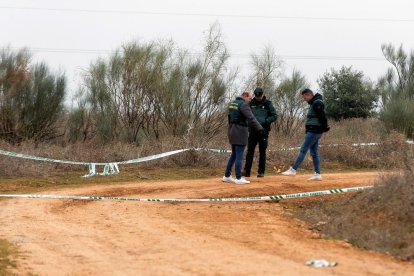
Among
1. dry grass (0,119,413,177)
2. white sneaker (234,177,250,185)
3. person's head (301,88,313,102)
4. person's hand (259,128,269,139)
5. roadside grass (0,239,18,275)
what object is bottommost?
roadside grass (0,239,18,275)

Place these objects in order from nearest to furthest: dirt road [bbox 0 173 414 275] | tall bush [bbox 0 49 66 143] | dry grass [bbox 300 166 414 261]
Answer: dirt road [bbox 0 173 414 275], dry grass [bbox 300 166 414 261], tall bush [bbox 0 49 66 143]

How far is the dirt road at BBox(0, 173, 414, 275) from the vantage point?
5.78m

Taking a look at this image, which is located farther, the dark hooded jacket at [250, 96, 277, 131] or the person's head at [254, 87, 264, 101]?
the dark hooded jacket at [250, 96, 277, 131]

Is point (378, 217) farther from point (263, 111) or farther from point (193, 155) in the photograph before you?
point (193, 155)

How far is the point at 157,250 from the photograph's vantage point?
6.57 m

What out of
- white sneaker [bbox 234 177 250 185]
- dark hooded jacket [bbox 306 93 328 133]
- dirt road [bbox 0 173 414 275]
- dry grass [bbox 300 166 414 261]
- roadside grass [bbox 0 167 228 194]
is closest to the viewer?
dirt road [bbox 0 173 414 275]

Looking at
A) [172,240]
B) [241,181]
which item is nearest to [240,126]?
[241,181]

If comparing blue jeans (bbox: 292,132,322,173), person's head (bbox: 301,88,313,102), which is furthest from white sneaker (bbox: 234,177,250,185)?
person's head (bbox: 301,88,313,102)

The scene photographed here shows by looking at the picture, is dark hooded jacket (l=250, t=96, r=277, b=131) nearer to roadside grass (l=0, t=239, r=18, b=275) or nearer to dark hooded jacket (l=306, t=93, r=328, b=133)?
dark hooded jacket (l=306, t=93, r=328, b=133)

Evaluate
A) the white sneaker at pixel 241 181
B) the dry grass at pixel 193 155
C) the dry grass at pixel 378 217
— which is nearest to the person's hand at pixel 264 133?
the white sneaker at pixel 241 181

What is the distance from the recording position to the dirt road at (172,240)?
5.78 metres

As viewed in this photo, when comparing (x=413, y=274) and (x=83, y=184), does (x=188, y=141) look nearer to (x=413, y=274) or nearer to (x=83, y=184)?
(x=83, y=184)

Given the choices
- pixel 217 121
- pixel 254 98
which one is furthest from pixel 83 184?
pixel 217 121

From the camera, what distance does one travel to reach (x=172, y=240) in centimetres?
706
